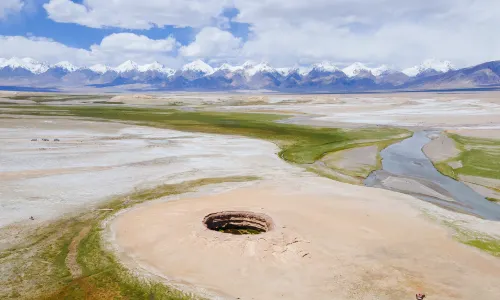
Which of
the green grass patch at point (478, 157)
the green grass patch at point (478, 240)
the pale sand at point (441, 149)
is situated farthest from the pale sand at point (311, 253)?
the pale sand at point (441, 149)

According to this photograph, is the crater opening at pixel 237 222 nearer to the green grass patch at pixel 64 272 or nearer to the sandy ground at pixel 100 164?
the green grass patch at pixel 64 272

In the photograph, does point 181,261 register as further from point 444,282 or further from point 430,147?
point 430,147

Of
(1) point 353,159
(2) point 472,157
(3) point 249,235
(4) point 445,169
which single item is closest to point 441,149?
(2) point 472,157

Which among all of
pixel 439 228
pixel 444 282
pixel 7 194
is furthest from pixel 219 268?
pixel 7 194

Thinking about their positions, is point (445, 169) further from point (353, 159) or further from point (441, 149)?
point (441, 149)

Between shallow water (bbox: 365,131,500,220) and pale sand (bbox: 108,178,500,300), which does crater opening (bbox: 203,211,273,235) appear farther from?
shallow water (bbox: 365,131,500,220)
